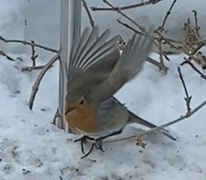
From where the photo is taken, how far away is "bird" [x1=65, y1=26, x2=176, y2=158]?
2.12 meters

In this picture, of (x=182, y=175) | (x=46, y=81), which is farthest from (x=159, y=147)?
(x=46, y=81)

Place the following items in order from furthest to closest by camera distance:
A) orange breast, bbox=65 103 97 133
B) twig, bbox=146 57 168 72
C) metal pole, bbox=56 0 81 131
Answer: twig, bbox=146 57 168 72, metal pole, bbox=56 0 81 131, orange breast, bbox=65 103 97 133

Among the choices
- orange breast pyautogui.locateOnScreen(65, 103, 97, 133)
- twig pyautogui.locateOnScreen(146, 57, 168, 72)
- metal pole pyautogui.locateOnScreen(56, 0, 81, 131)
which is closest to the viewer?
orange breast pyautogui.locateOnScreen(65, 103, 97, 133)

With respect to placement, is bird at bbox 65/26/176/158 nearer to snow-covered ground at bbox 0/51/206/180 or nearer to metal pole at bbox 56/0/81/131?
snow-covered ground at bbox 0/51/206/180

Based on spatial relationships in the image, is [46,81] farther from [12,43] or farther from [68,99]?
[68,99]

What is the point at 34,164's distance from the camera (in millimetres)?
2184

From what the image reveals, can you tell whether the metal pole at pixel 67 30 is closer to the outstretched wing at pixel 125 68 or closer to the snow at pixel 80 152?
the snow at pixel 80 152

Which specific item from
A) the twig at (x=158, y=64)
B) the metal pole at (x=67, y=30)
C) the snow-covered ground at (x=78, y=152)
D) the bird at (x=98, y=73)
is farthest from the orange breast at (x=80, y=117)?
the twig at (x=158, y=64)

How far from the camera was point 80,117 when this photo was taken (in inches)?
82.5

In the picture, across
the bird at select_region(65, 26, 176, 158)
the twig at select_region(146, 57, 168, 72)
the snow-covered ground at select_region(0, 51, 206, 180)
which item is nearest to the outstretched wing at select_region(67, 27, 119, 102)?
the bird at select_region(65, 26, 176, 158)

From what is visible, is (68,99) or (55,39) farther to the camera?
(55,39)

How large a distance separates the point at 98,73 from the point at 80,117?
0.13m

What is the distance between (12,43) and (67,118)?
1242 millimetres

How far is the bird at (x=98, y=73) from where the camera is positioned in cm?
212
